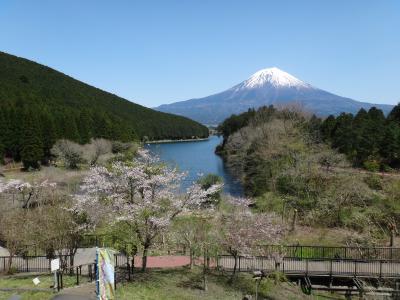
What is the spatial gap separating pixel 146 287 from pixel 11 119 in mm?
55030

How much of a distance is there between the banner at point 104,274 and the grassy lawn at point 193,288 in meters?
2.53

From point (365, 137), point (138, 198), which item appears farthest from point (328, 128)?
point (138, 198)

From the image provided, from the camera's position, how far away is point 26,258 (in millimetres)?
17859

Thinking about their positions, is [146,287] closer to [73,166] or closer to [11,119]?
[73,166]

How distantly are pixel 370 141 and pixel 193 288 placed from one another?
124 feet

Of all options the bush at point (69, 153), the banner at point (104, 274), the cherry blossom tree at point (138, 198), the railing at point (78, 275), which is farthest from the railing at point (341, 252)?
the bush at point (69, 153)

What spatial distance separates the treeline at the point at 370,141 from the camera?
44.8m

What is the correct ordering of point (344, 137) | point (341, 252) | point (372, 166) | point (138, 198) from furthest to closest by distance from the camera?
point (344, 137) → point (372, 166) → point (341, 252) → point (138, 198)

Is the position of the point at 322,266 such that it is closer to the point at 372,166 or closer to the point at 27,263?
the point at 27,263

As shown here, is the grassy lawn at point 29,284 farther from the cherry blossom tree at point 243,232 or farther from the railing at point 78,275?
the cherry blossom tree at point 243,232

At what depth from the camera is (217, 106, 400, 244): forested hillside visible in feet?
88.0

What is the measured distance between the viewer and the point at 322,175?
32.3m

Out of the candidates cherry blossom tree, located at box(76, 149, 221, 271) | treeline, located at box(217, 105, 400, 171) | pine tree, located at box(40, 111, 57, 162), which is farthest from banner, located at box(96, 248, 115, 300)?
pine tree, located at box(40, 111, 57, 162)

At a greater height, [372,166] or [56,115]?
[56,115]
